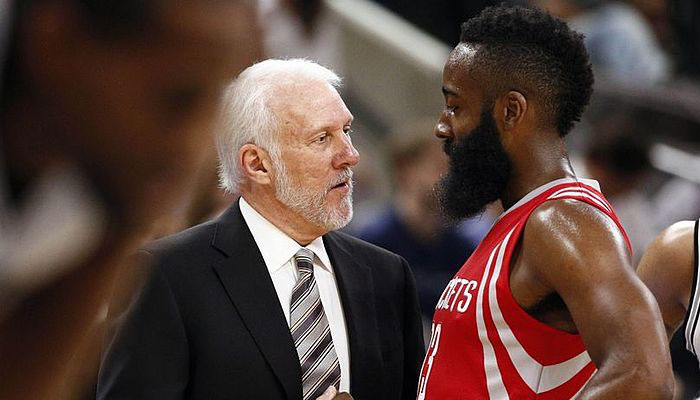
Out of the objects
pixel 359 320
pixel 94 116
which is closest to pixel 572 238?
pixel 359 320

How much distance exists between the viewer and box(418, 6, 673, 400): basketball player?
206 cm

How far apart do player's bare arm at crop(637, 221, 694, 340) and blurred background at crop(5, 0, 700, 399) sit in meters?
1.63

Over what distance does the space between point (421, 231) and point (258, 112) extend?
2011mm

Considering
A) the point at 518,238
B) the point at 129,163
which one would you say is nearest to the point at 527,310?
the point at 518,238

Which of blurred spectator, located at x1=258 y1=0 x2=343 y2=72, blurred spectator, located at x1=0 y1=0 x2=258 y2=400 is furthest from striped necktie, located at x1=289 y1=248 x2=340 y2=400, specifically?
blurred spectator, located at x1=258 y1=0 x2=343 y2=72

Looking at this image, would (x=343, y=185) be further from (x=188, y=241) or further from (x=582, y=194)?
(x=582, y=194)

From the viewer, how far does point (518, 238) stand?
235cm

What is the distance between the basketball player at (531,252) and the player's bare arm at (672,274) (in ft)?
1.57

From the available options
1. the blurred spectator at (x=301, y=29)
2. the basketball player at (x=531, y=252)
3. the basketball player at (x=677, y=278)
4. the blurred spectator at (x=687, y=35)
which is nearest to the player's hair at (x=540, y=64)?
the basketball player at (x=531, y=252)

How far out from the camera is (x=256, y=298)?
263cm

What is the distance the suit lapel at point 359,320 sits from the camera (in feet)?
8.78

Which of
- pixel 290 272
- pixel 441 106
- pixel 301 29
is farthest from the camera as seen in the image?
pixel 441 106

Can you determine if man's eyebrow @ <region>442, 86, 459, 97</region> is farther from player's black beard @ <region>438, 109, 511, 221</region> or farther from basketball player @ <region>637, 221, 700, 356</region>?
basketball player @ <region>637, 221, 700, 356</region>

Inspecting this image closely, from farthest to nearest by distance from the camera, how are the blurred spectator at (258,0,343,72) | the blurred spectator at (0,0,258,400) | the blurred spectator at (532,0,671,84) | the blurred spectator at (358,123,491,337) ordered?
1. the blurred spectator at (532,0,671,84)
2. the blurred spectator at (258,0,343,72)
3. the blurred spectator at (358,123,491,337)
4. the blurred spectator at (0,0,258,400)
